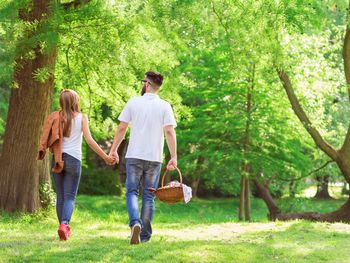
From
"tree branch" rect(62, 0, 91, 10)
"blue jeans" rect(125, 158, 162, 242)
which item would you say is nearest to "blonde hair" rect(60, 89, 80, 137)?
"blue jeans" rect(125, 158, 162, 242)

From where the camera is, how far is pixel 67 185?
8.21 meters

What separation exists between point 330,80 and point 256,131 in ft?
20.9

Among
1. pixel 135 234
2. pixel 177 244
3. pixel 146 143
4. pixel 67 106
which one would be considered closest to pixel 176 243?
pixel 177 244

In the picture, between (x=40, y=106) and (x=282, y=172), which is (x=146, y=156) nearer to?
(x=40, y=106)

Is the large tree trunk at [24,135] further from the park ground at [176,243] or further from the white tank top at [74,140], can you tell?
the white tank top at [74,140]

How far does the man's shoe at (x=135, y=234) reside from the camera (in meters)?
7.66

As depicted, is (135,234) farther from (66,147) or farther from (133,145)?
(66,147)

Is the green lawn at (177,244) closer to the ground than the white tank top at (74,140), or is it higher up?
closer to the ground

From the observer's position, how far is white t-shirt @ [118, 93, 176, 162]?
312 inches

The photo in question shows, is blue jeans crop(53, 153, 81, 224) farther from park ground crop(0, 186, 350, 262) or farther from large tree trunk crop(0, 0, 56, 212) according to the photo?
large tree trunk crop(0, 0, 56, 212)

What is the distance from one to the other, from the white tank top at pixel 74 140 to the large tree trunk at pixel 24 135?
150 inches

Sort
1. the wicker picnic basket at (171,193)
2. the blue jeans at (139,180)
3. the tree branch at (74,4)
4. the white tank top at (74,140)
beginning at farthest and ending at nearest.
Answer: the tree branch at (74,4) < the white tank top at (74,140) < the blue jeans at (139,180) < the wicker picnic basket at (171,193)

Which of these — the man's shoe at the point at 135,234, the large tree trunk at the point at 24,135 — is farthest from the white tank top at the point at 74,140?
the large tree trunk at the point at 24,135

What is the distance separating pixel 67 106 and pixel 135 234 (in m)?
1.74
